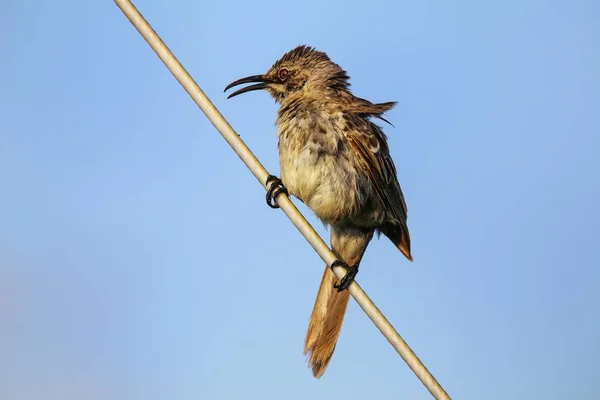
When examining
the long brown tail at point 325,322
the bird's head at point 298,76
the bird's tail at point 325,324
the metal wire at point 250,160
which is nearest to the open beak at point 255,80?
the bird's head at point 298,76

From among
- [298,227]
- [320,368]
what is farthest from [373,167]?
[298,227]

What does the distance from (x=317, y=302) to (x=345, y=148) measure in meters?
1.38

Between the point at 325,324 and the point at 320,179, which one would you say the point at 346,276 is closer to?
the point at 325,324

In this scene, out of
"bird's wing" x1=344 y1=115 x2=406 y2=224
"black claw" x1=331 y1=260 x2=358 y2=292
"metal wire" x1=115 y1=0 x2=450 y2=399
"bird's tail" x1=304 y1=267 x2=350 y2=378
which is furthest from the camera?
"bird's tail" x1=304 y1=267 x2=350 y2=378

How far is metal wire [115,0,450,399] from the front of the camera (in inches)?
153

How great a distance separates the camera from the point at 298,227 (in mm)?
4520

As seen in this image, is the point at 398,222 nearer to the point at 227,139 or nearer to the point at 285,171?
the point at 285,171

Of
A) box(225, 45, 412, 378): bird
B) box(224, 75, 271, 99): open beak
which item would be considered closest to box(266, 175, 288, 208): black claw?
box(225, 45, 412, 378): bird

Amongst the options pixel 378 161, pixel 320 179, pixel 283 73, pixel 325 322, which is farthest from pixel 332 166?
pixel 283 73

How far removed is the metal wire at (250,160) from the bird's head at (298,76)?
2817 millimetres

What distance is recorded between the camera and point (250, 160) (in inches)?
174

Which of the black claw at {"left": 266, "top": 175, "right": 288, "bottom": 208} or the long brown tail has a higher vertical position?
the black claw at {"left": 266, "top": 175, "right": 288, "bottom": 208}

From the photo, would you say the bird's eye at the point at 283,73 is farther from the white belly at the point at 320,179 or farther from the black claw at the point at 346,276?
the black claw at the point at 346,276

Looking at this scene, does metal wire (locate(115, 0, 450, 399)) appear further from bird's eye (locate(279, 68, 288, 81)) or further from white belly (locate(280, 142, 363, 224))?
bird's eye (locate(279, 68, 288, 81))
